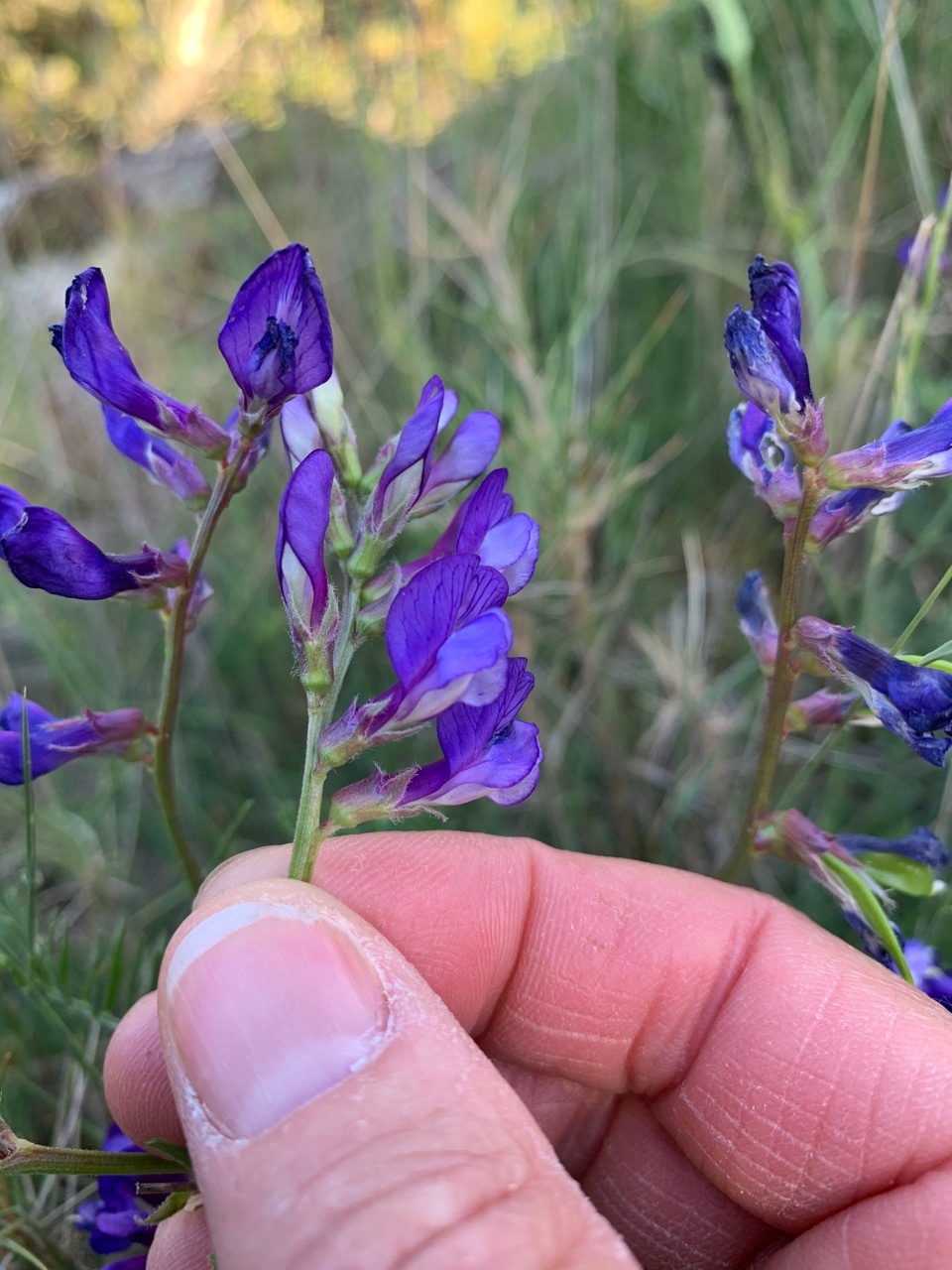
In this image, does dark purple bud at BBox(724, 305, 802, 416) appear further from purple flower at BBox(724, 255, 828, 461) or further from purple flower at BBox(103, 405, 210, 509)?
purple flower at BBox(103, 405, 210, 509)

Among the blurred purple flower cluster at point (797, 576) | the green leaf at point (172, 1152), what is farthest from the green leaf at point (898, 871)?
the green leaf at point (172, 1152)

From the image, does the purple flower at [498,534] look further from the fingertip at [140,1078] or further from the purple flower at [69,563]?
the fingertip at [140,1078]

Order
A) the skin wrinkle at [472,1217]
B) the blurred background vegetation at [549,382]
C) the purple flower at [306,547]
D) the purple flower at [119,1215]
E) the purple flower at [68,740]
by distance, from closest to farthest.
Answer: the skin wrinkle at [472,1217], the purple flower at [306,547], the purple flower at [68,740], the purple flower at [119,1215], the blurred background vegetation at [549,382]

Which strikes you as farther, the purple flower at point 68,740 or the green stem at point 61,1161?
the purple flower at point 68,740

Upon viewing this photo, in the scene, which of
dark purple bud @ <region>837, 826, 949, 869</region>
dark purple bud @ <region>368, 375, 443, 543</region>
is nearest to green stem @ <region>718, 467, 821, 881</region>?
dark purple bud @ <region>837, 826, 949, 869</region>

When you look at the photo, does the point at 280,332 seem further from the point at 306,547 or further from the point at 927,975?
the point at 927,975

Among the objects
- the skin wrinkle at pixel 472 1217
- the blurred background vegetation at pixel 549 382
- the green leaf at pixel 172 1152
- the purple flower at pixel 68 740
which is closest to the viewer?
the skin wrinkle at pixel 472 1217
